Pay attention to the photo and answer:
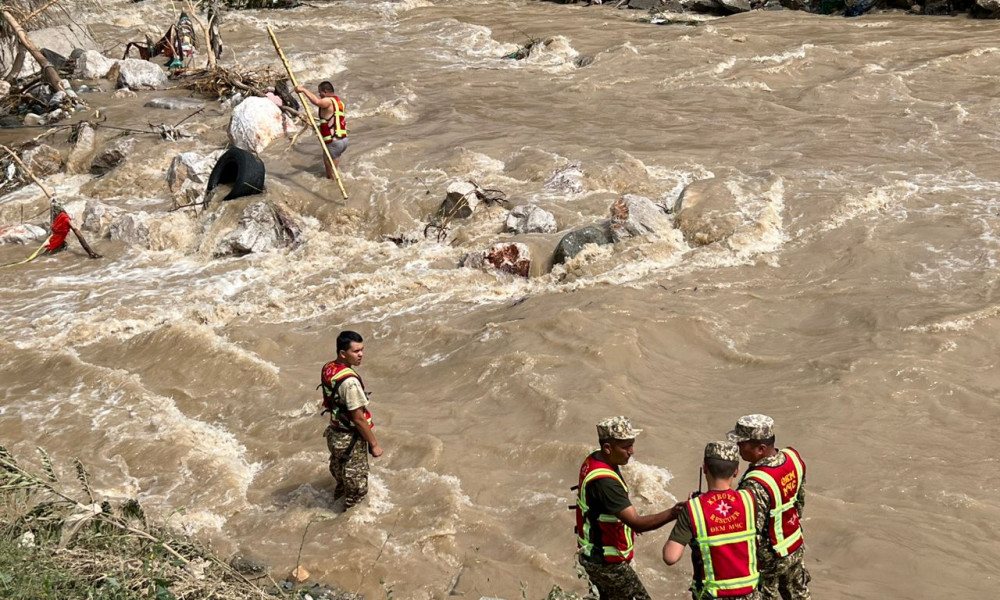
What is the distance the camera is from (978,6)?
56.9 ft

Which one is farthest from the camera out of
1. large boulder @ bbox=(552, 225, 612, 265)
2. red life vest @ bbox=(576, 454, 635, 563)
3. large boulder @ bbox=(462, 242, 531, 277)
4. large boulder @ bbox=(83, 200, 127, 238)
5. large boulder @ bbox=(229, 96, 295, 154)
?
large boulder @ bbox=(229, 96, 295, 154)

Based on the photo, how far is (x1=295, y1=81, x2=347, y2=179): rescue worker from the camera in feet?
37.0

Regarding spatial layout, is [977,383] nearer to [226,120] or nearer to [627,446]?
[627,446]

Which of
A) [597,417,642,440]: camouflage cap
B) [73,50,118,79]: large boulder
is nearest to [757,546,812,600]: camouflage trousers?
[597,417,642,440]: camouflage cap

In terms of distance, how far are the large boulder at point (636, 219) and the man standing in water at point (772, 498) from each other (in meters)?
5.59

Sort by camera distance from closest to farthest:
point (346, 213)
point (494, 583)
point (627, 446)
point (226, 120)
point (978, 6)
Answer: point (627, 446)
point (494, 583)
point (346, 213)
point (226, 120)
point (978, 6)

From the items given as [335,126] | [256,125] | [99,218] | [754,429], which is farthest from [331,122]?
[754,429]

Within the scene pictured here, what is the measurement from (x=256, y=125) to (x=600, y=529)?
34.2 ft

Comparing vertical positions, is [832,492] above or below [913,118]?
below

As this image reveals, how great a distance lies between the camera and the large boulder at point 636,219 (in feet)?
31.5

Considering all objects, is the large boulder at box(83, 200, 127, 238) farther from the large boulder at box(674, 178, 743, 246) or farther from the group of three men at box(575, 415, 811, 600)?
the group of three men at box(575, 415, 811, 600)

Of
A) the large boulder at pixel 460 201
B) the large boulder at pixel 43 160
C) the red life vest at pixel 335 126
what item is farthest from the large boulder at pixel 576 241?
the large boulder at pixel 43 160

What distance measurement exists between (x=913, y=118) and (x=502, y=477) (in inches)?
356

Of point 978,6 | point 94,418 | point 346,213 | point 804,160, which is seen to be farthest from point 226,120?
point 978,6
